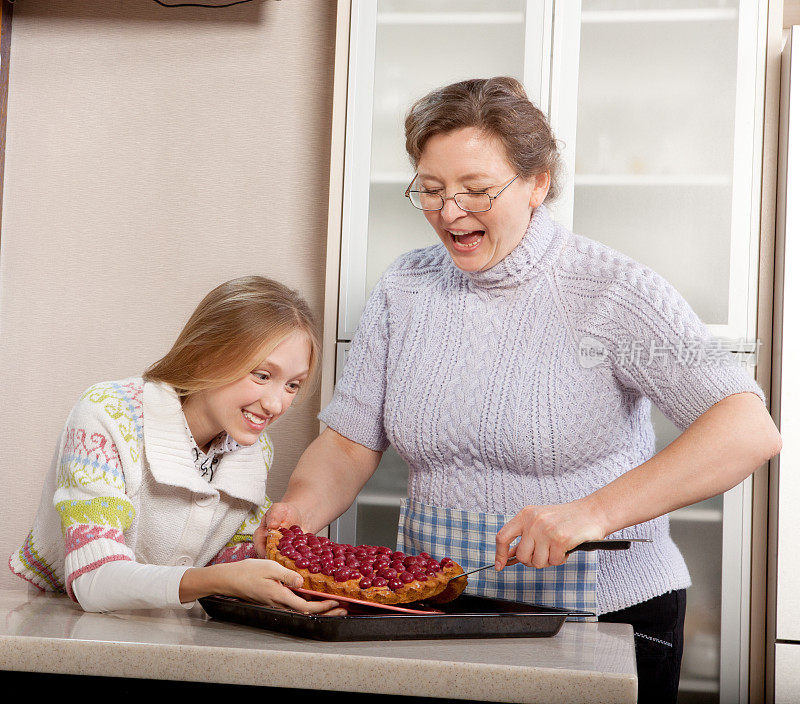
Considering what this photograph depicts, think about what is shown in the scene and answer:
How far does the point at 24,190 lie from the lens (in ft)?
8.41

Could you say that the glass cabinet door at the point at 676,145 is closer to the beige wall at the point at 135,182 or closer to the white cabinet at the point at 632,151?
the white cabinet at the point at 632,151

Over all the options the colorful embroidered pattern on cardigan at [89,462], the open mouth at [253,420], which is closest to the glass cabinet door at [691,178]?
the open mouth at [253,420]

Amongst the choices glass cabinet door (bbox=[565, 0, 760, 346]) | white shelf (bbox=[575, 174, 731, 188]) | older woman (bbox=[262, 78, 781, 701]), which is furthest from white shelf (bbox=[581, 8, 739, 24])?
older woman (bbox=[262, 78, 781, 701])

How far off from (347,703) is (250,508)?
641 mm

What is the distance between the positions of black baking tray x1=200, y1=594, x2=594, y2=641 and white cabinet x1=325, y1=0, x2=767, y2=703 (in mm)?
1118

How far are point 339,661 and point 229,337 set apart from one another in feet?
2.34

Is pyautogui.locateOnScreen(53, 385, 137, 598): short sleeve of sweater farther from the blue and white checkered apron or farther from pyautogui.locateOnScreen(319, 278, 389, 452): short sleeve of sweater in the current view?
the blue and white checkered apron

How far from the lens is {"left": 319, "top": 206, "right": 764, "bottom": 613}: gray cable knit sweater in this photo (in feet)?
4.51

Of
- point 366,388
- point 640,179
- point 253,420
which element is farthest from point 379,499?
point 640,179

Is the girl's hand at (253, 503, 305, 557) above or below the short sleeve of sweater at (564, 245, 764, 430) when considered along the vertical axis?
below

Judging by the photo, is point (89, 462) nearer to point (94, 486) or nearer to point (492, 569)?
point (94, 486)

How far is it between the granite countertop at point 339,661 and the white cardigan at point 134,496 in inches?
8.7

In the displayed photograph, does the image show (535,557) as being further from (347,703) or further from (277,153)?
(277,153)

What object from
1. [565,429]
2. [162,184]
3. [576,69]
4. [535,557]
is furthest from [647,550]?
[162,184]
